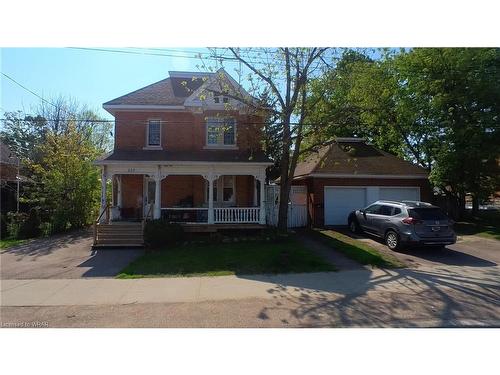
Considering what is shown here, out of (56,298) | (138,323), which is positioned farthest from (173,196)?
(138,323)

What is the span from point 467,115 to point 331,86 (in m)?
9.21

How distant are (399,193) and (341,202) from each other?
3400 millimetres

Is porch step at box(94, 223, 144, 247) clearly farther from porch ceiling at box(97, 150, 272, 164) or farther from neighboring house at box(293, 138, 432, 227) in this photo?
neighboring house at box(293, 138, 432, 227)

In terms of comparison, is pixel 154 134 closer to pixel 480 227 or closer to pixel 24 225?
pixel 24 225

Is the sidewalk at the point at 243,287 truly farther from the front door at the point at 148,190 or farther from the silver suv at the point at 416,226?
the front door at the point at 148,190

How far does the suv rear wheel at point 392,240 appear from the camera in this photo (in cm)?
1382

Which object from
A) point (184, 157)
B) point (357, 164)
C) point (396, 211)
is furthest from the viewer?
point (357, 164)

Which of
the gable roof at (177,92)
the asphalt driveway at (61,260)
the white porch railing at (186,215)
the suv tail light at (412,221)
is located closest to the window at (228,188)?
the white porch railing at (186,215)

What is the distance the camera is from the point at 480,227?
19.4 metres

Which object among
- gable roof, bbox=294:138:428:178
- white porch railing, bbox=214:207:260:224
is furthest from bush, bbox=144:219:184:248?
gable roof, bbox=294:138:428:178

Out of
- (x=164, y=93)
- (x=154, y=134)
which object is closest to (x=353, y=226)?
(x=154, y=134)

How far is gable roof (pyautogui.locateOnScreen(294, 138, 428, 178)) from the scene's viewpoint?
20.6 m

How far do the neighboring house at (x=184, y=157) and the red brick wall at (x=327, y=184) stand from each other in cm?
314

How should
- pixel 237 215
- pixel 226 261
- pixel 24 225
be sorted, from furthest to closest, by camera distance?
pixel 24 225
pixel 237 215
pixel 226 261
